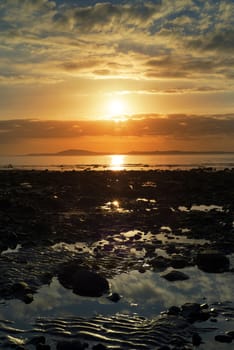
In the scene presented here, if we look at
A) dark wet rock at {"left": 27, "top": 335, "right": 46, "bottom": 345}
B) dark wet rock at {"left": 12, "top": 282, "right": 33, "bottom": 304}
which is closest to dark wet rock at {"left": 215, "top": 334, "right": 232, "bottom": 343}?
dark wet rock at {"left": 27, "top": 335, "right": 46, "bottom": 345}

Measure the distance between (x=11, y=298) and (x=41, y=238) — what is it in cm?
643

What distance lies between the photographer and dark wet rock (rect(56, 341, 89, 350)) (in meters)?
6.54

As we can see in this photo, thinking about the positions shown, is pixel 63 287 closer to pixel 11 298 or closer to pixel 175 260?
pixel 11 298

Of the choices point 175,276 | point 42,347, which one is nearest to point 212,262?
point 175,276

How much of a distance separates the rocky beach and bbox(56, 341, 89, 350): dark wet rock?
0.05ft

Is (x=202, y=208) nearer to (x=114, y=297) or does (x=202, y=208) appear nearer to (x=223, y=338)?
(x=114, y=297)

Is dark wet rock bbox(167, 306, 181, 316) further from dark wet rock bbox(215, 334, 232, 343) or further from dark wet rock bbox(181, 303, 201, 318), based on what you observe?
dark wet rock bbox(215, 334, 232, 343)

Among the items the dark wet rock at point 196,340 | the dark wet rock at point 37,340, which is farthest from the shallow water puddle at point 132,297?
the dark wet rock at point 196,340

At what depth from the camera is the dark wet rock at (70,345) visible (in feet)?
21.5

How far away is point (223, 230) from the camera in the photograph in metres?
16.7

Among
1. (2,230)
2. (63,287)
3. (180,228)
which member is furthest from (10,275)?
(180,228)

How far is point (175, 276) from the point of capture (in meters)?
10.3

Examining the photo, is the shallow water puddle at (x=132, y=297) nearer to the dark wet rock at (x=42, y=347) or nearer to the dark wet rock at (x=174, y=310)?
the dark wet rock at (x=174, y=310)

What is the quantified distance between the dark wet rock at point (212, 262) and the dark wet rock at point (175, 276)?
1.03m
